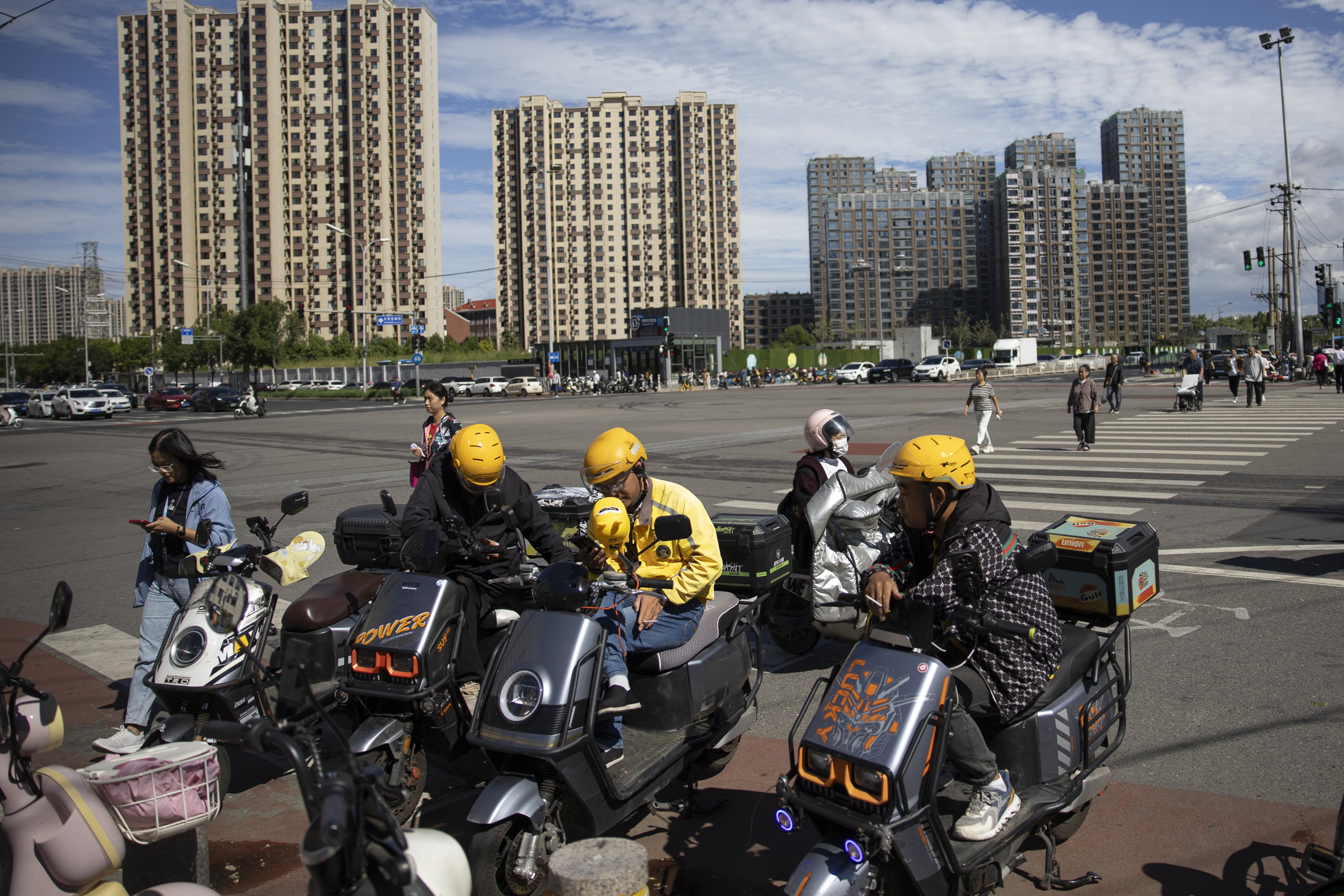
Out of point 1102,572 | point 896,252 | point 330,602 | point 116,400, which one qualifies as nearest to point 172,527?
point 330,602

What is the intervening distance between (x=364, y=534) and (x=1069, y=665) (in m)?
4.36

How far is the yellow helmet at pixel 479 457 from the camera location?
14.4ft

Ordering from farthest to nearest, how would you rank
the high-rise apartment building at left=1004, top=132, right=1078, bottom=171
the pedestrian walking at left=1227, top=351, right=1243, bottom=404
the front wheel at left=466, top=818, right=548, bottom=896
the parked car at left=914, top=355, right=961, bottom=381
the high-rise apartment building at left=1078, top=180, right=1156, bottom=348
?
the high-rise apartment building at left=1004, top=132, right=1078, bottom=171, the high-rise apartment building at left=1078, top=180, right=1156, bottom=348, the parked car at left=914, top=355, right=961, bottom=381, the pedestrian walking at left=1227, top=351, right=1243, bottom=404, the front wheel at left=466, top=818, right=548, bottom=896

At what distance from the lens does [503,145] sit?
13750 cm

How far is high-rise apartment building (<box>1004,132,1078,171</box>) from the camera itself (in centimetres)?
16275

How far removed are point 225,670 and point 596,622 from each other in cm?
188

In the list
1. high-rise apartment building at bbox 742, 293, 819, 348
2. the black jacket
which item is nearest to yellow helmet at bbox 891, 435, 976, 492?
the black jacket

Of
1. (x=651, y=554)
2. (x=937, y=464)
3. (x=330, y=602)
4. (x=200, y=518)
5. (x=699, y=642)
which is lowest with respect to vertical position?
(x=699, y=642)

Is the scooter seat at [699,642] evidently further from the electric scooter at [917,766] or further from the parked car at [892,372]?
the parked car at [892,372]

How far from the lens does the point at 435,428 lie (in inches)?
327

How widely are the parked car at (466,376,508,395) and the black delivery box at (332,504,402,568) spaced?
197ft

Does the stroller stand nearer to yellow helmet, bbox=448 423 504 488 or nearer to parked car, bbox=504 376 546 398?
yellow helmet, bbox=448 423 504 488

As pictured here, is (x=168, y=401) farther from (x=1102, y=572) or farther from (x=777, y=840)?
(x=1102, y=572)

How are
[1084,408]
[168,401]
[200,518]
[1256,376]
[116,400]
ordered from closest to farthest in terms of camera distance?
[200,518]
[1084,408]
[1256,376]
[116,400]
[168,401]
